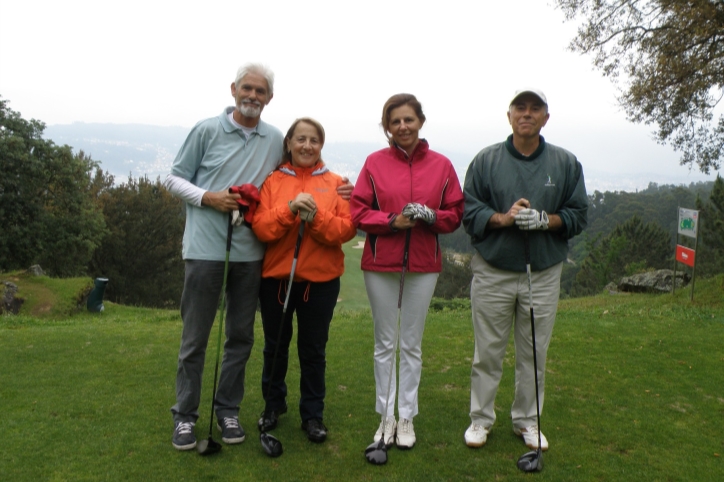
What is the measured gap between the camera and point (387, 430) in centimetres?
364

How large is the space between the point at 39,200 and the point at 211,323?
82.8 feet

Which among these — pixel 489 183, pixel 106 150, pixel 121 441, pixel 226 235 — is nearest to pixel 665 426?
pixel 489 183

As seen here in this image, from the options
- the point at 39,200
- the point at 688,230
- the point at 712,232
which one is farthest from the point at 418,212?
the point at 712,232

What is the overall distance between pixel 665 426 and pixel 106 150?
364 feet

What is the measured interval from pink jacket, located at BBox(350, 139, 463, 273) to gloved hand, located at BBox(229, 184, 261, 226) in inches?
Result: 23.7

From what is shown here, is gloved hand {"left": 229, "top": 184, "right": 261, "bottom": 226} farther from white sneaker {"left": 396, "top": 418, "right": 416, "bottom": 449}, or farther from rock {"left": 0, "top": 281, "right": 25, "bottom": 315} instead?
rock {"left": 0, "top": 281, "right": 25, "bottom": 315}

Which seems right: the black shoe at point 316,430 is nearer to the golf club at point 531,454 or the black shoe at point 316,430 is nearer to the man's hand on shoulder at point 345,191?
the golf club at point 531,454

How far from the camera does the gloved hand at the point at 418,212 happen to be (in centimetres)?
326

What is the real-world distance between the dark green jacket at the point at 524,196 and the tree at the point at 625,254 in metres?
Result: 45.6

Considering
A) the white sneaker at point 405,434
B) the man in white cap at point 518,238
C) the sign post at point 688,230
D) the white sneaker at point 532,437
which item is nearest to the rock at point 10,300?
the white sneaker at point 405,434

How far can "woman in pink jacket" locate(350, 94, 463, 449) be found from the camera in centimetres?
348

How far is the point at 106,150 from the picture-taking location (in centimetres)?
10244

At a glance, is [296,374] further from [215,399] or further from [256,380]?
[215,399]

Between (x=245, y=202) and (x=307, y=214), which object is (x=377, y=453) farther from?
(x=245, y=202)
